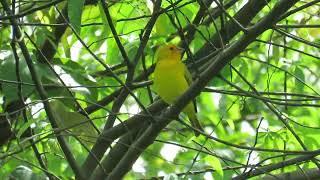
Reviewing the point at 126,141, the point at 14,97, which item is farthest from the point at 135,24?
the point at 14,97

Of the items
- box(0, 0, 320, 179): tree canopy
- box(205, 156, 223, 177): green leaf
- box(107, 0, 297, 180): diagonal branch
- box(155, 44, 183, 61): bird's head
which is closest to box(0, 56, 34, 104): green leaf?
box(0, 0, 320, 179): tree canopy

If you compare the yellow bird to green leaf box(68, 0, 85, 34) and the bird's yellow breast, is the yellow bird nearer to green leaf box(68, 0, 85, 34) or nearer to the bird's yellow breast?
the bird's yellow breast

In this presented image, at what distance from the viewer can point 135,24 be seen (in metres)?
4.18

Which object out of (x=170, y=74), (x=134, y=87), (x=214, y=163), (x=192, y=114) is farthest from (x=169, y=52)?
(x=214, y=163)

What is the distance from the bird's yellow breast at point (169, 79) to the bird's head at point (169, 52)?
38 mm

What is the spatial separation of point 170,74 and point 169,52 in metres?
0.20

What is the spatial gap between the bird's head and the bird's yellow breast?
0.04 m

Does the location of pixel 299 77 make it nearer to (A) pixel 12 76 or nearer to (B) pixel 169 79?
(B) pixel 169 79

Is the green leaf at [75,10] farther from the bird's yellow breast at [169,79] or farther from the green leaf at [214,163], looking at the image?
the bird's yellow breast at [169,79]

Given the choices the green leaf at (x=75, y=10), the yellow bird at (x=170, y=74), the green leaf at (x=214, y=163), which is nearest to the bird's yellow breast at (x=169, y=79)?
the yellow bird at (x=170, y=74)

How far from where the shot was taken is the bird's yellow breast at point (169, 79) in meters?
4.82

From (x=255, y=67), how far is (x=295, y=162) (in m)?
7.12

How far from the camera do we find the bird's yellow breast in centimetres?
482

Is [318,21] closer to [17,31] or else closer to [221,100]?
[221,100]
